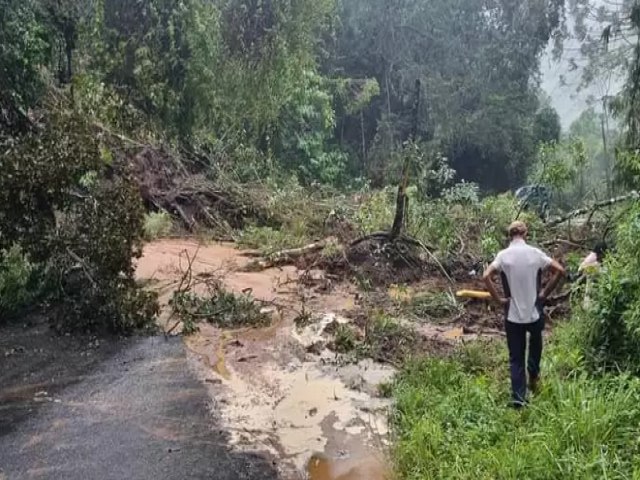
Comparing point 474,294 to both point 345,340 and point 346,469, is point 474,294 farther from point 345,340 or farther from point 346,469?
point 346,469

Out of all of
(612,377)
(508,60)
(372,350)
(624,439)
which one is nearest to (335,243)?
(372,350)

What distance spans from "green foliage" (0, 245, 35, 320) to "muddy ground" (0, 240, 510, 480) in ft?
1.54

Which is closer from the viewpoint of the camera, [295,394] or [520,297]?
[520,297]

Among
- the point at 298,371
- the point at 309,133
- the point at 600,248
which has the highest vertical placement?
the point at 309,133

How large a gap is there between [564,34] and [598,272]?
2490 cm

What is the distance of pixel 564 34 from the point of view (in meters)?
28.4

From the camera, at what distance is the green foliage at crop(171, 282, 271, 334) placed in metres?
9.07

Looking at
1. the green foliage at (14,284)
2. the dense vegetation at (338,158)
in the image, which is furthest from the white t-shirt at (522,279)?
the green foliage at (14,284)

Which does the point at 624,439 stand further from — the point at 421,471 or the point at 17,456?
the point at 17,456

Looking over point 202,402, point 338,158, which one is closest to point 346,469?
point 202,402

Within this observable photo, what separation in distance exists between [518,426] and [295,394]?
2.49 m

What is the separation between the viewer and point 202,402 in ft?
21.7

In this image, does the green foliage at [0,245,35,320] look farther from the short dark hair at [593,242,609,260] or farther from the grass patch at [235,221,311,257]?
the short dark hair at [593,242,609,260]

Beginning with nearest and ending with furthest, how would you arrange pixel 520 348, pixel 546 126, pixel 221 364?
pixel 520 348 < pixel 221 364 < pixel 546 126
